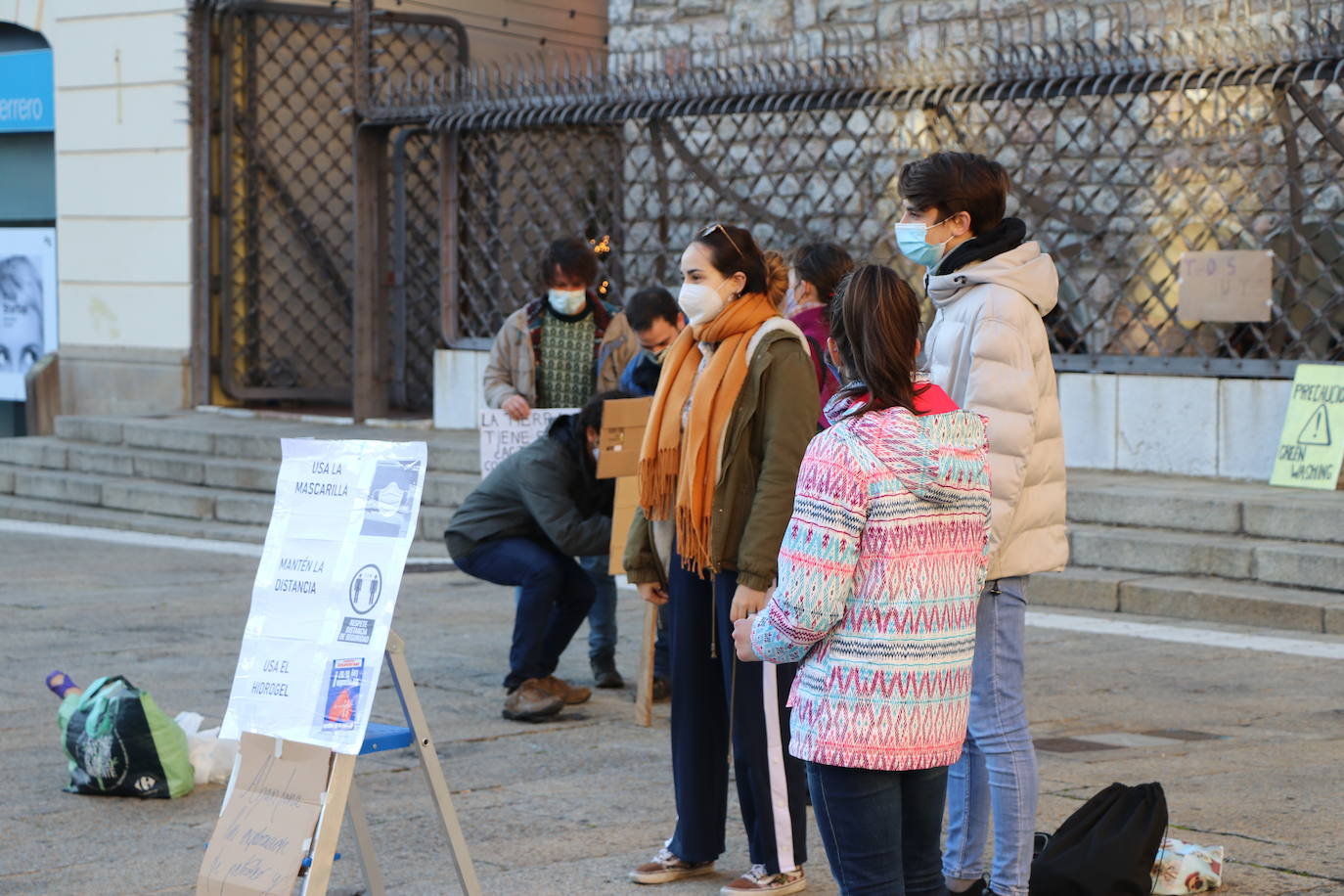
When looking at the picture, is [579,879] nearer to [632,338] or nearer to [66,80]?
[632,338]

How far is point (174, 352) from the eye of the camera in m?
15.3

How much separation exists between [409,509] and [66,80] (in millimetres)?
13315

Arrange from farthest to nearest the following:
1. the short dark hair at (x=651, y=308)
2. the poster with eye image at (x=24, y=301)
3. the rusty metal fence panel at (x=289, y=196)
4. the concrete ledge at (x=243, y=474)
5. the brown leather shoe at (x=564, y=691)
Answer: the poster with eye image at (x=24, y=301) → the rusty metal fence panel at (x=289, y=196) → the concrete ledge at (x=243, y=474) → the short dark hair at (x=651, y=308) → the brown leather shoe at (x=564, y=691)

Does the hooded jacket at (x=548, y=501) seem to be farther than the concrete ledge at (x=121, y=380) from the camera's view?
No

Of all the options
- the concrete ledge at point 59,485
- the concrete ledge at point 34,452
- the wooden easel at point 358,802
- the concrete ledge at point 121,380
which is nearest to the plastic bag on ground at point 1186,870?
the wooden easel at point 358,802

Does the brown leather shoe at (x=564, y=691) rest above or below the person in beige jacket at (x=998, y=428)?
below

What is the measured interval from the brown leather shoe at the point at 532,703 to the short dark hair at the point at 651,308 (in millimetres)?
1361

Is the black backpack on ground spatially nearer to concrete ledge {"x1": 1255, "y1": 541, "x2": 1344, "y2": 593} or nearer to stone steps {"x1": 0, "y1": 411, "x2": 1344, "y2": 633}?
stone steps {"x1": 0, "y1": 411, "x2": 1344, "y2": 633}

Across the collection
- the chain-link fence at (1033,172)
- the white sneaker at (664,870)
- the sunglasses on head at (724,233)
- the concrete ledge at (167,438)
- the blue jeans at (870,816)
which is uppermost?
the chain-link fence at (1033,172)

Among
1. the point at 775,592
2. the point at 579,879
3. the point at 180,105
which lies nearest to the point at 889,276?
the point at 775,592

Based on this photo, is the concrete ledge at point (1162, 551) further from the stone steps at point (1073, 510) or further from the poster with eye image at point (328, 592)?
the poster with eye image at point (328, 592)

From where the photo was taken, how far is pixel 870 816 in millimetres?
3268

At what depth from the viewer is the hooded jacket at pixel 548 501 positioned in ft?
21.4

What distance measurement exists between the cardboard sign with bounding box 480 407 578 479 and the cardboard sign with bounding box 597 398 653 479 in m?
1.17
